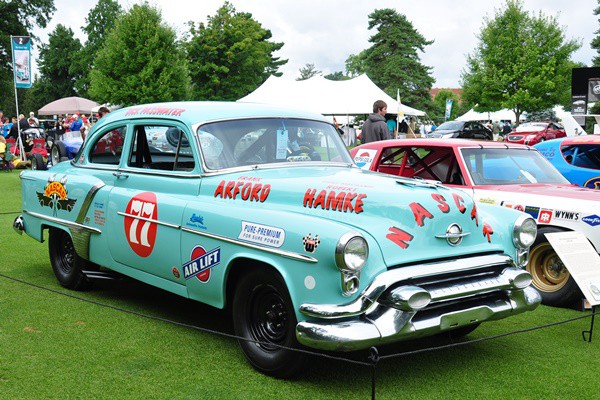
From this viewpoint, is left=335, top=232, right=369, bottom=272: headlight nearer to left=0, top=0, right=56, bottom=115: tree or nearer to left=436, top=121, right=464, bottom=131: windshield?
left=436, top=121, right=464, bottom=131: windshield

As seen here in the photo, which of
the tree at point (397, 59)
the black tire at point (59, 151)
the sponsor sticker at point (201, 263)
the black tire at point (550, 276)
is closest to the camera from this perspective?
the sponsor sticker at point (201, 263)

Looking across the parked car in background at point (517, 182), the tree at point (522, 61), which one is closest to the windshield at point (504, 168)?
the parked car in background at point (517, 182)

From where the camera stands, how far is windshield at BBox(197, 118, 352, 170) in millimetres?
4922

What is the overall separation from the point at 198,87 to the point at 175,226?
49867 mm

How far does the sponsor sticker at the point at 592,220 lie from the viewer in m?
5.83

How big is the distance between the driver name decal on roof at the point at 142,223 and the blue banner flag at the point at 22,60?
1818cm

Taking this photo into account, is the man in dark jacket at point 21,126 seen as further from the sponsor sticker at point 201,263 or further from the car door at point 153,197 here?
the sponsor sticker at point 201,263

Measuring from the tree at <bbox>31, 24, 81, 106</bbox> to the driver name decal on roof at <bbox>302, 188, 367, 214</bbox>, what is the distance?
271 feet

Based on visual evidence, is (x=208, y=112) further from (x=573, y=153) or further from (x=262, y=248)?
(x=573, y=153)

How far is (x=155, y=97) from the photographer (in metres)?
32.7

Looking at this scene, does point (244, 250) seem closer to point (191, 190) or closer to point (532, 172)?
point (191, 190)

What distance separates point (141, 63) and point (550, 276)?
96.1 feet

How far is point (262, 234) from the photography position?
406cm

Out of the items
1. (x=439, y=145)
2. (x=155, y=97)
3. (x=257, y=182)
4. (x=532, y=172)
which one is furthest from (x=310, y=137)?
(x=155, y=97)
